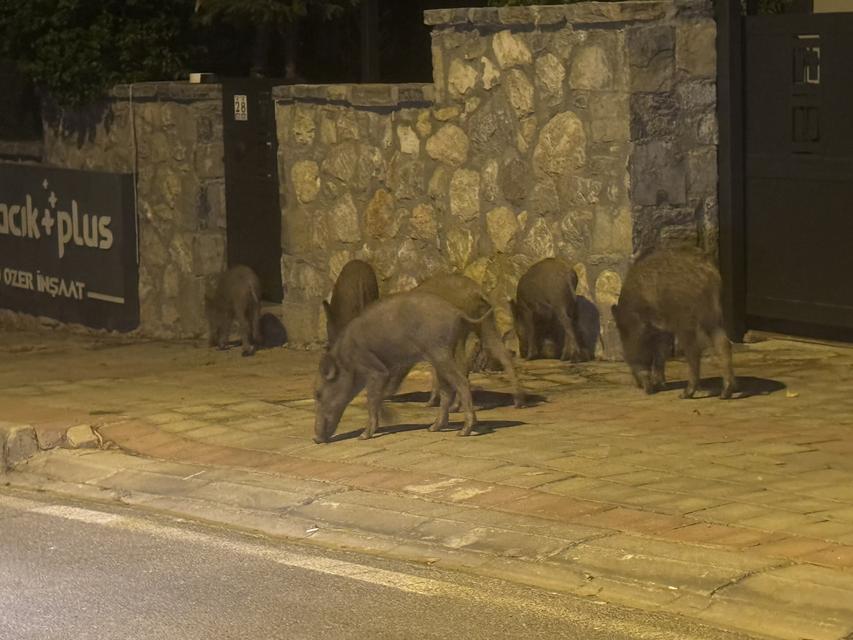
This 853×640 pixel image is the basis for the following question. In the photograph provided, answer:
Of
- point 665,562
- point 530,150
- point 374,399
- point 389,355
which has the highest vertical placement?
point 530,150

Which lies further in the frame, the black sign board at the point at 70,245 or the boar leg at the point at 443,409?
the black sign board at the point at 70,245

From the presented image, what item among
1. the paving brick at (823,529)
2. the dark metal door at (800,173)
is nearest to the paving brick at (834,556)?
the paving brick at (823,529)

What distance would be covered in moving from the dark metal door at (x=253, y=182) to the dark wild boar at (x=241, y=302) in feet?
2.37

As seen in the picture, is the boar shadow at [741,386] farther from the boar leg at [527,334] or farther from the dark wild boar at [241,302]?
the dark wild boar at [241,302]

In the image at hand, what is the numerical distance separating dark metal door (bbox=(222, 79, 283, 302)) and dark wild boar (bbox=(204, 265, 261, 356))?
0.72m

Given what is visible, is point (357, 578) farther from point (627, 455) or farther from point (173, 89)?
point (173, 89)

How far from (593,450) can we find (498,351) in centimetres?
143

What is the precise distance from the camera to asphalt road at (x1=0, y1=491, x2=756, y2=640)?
5.99 m

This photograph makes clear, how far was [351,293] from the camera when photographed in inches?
477

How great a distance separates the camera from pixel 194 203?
1456cm

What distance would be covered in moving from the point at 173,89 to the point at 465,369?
5940 millimetres

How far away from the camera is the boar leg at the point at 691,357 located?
9.52 m

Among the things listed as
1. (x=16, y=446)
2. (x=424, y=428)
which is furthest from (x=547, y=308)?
(x=16, y=446)

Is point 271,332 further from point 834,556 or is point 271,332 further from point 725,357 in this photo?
point 834,556
